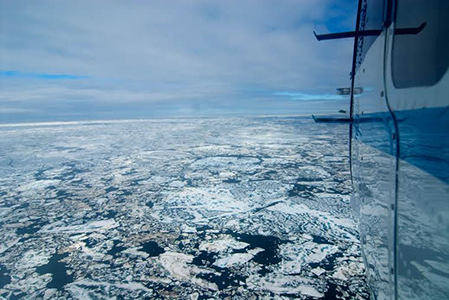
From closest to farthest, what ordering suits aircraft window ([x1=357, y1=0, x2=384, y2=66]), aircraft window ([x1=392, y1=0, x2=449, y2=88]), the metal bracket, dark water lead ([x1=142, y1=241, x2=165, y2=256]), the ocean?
1. aircraft window ([x1=392, y1=0, x2=449, y2=88])
2. the metal bracket
3. aircraft window ([x1=357, y1=0, x2=384, y2=66])
4. the ocean
5. dark water lead ([x1=142, y1=241, x2=165, y2=256])

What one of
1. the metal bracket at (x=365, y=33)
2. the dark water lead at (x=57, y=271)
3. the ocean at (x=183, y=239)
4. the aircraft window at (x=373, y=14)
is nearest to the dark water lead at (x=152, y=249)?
the ocean at (x=183, y=239)

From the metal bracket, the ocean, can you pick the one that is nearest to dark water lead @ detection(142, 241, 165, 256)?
the ocean

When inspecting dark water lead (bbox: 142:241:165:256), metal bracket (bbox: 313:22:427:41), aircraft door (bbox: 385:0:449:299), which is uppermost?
metal bracket (bbox: 313:22:427:41)

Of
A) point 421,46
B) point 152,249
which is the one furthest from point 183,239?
point 421,46

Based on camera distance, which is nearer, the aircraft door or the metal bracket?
the aircraft door

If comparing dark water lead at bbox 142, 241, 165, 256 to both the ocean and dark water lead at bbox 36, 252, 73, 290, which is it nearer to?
the ocean

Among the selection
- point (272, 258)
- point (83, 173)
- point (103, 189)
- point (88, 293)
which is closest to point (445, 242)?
point (272, 258)

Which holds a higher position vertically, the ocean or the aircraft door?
the aircraft door
